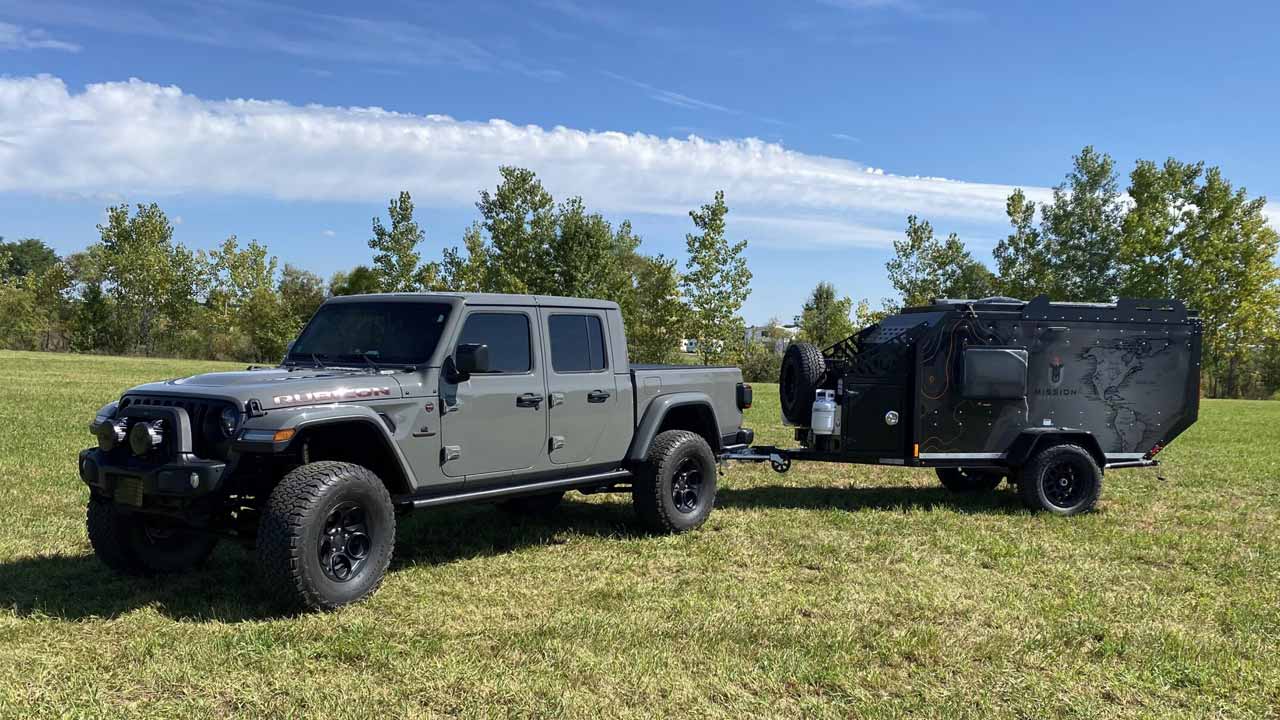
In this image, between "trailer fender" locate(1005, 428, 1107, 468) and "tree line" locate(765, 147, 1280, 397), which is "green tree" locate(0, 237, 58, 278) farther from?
"trailer fender" locate(1005, 428, 1107, 468)

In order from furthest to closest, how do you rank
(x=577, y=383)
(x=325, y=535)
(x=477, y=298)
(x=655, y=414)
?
(x=655, y=414)
(x=577, y=383)
(x=477, y=298)
(x=325, y=535)

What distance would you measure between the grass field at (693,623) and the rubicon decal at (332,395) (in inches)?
50.7

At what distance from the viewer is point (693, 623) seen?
18.7 feet

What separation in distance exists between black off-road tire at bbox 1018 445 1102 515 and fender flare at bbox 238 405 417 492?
254 inches

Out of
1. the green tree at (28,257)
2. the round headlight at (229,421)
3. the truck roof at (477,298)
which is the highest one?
the green tree at (28,257)

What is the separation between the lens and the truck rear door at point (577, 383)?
7.27 m

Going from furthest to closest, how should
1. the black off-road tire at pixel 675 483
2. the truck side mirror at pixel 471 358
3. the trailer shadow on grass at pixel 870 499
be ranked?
1. the trailer shadow on grass at pixel 870 499
2. the black off-road tire at pixel 675 483
3. the truck side mirror at pixel 471 358

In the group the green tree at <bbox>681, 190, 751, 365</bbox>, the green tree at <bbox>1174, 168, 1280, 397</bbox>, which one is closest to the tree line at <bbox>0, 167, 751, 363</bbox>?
the green tree at <bbox>681, 190, 751, 365</bbox>

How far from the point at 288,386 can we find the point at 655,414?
3.25 metres

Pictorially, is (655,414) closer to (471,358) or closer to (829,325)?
(471,358)

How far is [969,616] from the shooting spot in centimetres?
603

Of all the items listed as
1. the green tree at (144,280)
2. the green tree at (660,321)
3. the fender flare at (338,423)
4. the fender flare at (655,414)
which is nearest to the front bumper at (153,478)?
the fender flare at (338,423)

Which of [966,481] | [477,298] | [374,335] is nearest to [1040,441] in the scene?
[966,481]

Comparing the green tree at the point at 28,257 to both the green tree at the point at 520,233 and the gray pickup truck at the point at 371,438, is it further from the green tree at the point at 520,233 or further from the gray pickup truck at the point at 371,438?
the gray pickup truck at the point at 371,438
